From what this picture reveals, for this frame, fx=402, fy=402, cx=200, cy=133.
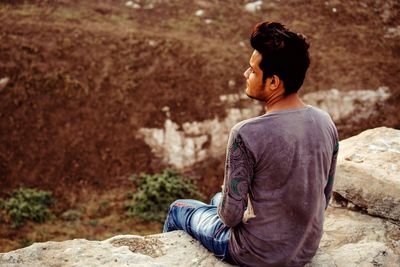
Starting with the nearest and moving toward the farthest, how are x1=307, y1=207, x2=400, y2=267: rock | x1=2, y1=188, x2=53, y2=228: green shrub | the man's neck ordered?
the man's neck → x1=307, y1=207, x2=400, y2=267: rock → x1=2, y1=188, x2=53, y2=228: green shrub

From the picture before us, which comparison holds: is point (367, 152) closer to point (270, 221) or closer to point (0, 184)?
point (270, 221)

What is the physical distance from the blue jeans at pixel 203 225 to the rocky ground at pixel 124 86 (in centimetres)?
585

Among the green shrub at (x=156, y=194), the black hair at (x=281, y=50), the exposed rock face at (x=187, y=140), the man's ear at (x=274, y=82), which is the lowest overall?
the green shrub at (x=156, y=194)

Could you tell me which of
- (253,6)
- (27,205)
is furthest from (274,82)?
(253,6)

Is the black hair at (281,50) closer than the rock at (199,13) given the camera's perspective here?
Yes

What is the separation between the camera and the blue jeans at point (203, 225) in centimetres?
326

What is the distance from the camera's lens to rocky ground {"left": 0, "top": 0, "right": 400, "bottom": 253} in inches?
408

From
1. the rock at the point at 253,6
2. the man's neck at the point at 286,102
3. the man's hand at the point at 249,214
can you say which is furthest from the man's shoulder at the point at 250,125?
the rock at the point at 253,6

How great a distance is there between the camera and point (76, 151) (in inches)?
423

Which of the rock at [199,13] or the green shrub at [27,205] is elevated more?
the rock at [199,13]

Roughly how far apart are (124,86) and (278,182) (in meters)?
9.72

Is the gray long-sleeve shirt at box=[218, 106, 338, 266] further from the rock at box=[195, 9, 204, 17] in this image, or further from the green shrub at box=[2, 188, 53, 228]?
the rock at box=[195, 9, 204, 17]

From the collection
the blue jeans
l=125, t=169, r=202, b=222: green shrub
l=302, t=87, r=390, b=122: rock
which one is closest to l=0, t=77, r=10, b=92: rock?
l=125, t=169, r=202, b=222: green shrub

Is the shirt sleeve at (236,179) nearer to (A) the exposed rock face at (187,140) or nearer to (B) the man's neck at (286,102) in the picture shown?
(B) the man's neck at (286,102)
